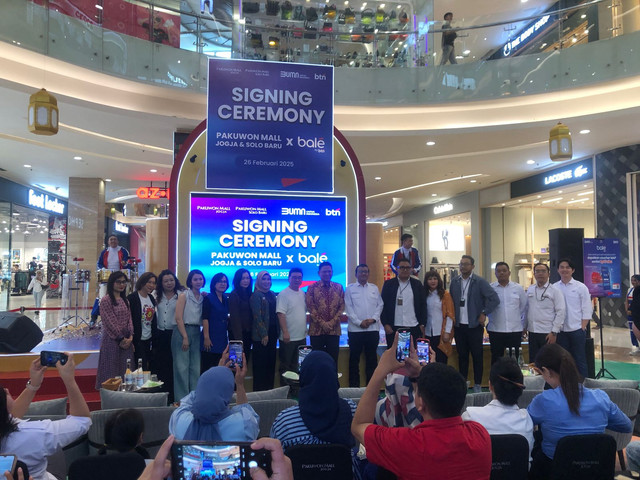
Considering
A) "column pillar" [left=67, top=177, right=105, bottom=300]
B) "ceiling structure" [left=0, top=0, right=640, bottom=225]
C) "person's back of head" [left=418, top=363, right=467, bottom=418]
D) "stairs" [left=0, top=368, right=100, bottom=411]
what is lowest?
"stairs" [left=0, top=368, right=100, bottom=411]

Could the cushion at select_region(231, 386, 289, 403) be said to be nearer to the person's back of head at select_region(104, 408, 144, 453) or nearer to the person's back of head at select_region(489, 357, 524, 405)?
the person's back of head at select_region(104, 408, 144, 453)

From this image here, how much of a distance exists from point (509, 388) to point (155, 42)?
7.70 meters

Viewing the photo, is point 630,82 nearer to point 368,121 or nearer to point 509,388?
point 368,121

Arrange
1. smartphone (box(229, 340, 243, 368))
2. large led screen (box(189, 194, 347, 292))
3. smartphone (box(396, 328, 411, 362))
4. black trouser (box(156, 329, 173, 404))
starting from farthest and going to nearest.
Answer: large led screen (box(189, 194, 347, 292)) → black trouser (box(156, 329, 173, 404)) → smartphone (box(229, 340, 243, 368)) → smartphone (box(396, 328, 411, 362))

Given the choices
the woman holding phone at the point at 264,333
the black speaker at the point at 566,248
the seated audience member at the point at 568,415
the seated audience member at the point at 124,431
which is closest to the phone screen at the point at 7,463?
the seated audience member at the point at 124,431

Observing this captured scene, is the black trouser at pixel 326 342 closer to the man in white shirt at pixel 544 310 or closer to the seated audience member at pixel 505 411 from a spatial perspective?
the man in white shirt at pixel 544 310

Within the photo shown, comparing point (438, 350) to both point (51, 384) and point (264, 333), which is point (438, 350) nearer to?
point (264, 333)

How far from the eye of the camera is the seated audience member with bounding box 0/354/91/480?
2057 mm

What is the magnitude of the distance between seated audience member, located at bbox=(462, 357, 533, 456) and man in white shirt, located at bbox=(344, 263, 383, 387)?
2.95 m

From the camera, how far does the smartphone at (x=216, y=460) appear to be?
155 cm

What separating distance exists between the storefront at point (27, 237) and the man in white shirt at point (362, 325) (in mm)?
11601

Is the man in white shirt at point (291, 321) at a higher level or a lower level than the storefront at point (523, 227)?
lower

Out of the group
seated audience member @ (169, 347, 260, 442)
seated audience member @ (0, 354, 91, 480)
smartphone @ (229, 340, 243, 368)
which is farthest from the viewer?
smartphone @ (229, 340, 243, 368)

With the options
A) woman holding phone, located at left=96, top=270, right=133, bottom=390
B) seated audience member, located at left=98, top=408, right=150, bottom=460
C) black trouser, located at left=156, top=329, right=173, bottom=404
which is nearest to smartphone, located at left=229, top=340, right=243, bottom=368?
seated audience member, located at left=98, top=408, right=150, bottom=460
